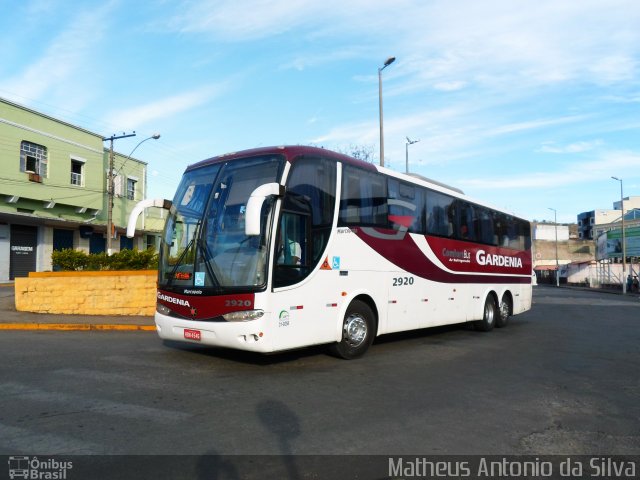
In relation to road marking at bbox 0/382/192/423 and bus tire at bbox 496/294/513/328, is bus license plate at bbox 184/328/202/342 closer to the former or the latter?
road marking at bbox 0/382/192/423

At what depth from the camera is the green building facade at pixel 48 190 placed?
87.1 feet

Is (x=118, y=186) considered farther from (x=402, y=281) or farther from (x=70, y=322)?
(x=402, y=281)

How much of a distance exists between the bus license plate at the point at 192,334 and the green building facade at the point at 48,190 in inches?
893

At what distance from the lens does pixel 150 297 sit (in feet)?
45.5

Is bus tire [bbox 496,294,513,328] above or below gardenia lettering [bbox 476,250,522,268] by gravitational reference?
below

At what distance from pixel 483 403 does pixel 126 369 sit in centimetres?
491

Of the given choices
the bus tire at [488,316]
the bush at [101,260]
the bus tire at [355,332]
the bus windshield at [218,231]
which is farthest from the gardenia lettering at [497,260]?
the bush at [101,260]

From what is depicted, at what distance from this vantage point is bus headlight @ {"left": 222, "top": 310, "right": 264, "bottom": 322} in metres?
6.84

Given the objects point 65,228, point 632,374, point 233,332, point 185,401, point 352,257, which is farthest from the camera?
point 65,228

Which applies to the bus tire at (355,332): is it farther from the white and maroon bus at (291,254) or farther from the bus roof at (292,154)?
the bus roof at (292,154)

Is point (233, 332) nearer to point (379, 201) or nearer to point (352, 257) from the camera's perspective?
point (352, 257)

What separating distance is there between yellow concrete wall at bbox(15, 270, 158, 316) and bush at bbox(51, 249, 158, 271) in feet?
2.98

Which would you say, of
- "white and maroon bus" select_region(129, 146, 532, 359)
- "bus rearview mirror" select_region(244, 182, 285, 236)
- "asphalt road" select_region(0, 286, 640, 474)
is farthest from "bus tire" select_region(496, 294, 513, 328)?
"bus rearview mirror" select_region(244, 182, 285, 236)

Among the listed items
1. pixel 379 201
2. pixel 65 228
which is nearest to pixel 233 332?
pixel 379 201
